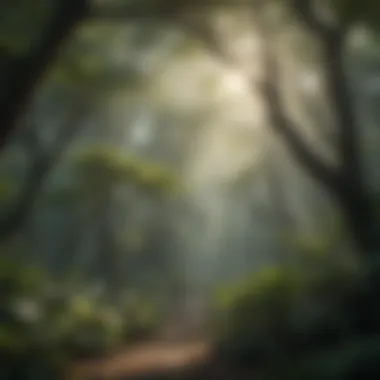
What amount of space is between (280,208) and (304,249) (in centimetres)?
10

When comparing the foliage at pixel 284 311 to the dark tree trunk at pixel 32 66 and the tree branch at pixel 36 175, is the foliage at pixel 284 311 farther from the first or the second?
the dark tree trunk at pixel 32 66

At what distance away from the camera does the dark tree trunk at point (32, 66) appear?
181cm

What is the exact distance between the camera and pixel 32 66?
182 cm

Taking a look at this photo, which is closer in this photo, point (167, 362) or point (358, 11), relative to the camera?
point (167, 362)

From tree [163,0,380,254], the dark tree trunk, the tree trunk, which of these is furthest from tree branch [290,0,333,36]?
the dark tree trunk

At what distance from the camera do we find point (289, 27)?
1.82 meters

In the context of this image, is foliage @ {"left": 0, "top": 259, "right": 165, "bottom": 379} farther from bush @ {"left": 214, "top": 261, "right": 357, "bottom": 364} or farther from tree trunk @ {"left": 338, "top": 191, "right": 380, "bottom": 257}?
tree trunk @ {"left": 338, "top": 191, "right": 380, "bottom": 257}

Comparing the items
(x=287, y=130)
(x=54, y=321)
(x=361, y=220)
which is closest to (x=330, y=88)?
(x=287, y=130)

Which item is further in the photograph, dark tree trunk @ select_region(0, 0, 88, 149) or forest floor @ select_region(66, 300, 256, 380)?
dark tree trunk @ select_region(0, 0, 88, 149)

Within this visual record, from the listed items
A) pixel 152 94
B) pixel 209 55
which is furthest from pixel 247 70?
pixel 152 94

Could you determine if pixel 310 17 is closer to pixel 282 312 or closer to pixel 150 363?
pixel 282 312

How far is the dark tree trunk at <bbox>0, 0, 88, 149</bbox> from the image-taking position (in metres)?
1.81

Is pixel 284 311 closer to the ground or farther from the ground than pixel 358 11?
closer to the ground

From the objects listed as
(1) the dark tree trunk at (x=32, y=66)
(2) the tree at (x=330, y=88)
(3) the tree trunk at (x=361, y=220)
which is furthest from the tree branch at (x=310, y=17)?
(1) the dark tree trunk at (x=32, y=66)
